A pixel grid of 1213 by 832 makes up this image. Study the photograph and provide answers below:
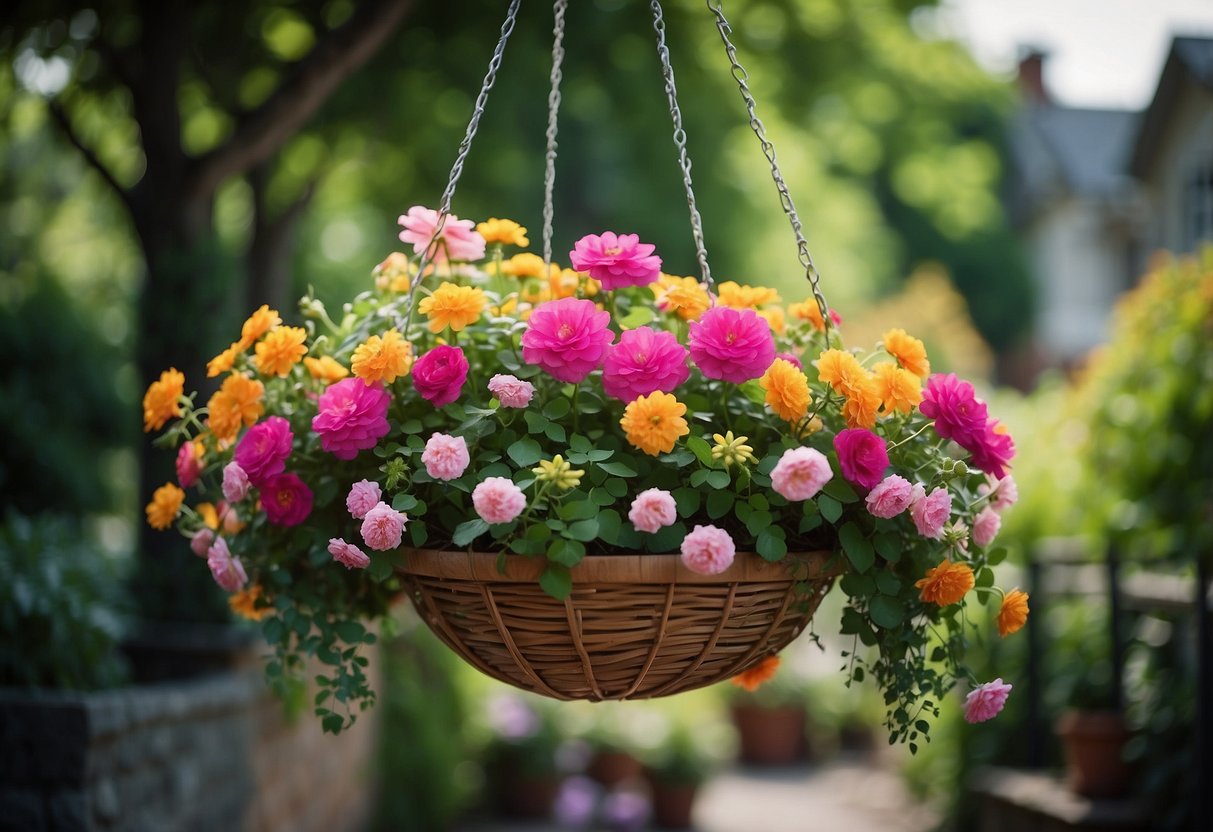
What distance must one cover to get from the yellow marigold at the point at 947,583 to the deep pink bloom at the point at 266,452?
803mm

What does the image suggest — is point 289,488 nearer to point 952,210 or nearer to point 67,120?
point 67,120

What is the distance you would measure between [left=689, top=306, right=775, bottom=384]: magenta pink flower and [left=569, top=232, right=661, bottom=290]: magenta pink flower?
0.43 ft

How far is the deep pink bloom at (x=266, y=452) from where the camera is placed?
140cm

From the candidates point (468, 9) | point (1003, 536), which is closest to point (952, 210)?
point (1003, 536)

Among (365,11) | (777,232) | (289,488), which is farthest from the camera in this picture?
(777,232)

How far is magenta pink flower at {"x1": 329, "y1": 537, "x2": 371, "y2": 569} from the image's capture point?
→ 4.21 ft

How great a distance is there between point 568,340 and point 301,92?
2.29 meters

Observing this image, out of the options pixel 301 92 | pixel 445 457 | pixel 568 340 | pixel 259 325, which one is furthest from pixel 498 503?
pixel 301 92

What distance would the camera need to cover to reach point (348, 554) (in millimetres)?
1288

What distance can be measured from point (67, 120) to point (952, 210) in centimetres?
593

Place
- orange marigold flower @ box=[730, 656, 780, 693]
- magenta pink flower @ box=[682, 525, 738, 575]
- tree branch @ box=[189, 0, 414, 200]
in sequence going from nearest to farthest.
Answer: magenta pink flower @ box=[682, 525, 738, 575] → orange marigold flower @ box=[730, 656, 780, 693] → tree branch @ box=[189, 0, 414, 200]

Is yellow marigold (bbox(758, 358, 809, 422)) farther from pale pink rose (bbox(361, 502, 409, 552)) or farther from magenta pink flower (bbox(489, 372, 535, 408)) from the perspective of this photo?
pale pink rose (bbox(361, 502, 409, 552))

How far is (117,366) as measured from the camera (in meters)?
5.86

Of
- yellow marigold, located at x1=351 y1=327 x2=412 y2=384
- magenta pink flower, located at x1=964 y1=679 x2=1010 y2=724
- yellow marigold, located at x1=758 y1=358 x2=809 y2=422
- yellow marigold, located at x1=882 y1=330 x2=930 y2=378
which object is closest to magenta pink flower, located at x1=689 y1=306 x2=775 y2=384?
yellow marigold, located at x1=758 y1=358 x2=809 y2=422
